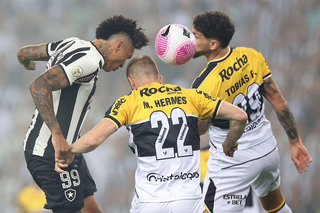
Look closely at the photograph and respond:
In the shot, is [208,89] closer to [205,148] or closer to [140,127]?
[140,127]

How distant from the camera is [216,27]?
4066 millimetres

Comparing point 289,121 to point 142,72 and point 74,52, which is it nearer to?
point 142,72

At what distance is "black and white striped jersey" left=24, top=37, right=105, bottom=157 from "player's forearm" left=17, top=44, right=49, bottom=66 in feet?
0.70

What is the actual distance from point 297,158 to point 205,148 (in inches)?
106

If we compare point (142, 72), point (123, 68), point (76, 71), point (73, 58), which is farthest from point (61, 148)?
point (123, 68)

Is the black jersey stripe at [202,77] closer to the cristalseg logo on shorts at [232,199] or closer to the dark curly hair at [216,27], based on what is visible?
the dark curly hair at [216,27]

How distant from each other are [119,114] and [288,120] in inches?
81.4

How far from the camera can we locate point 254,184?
422cm

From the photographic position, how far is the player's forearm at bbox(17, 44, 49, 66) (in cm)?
391

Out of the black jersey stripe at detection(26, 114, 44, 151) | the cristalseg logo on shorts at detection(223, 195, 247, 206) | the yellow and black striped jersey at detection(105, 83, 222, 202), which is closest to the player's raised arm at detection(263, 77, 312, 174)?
the cristalseg logo on shorts at detection(223, 195, 247, 206)

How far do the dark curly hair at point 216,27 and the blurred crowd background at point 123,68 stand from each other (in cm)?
399

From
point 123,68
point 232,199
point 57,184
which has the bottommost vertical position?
point 232,199

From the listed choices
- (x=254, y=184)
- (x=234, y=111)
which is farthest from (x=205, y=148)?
(x=234, y=111)

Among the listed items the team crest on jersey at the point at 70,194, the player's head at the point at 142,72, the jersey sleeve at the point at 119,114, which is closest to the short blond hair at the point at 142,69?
the player's head at the point at 142,72
